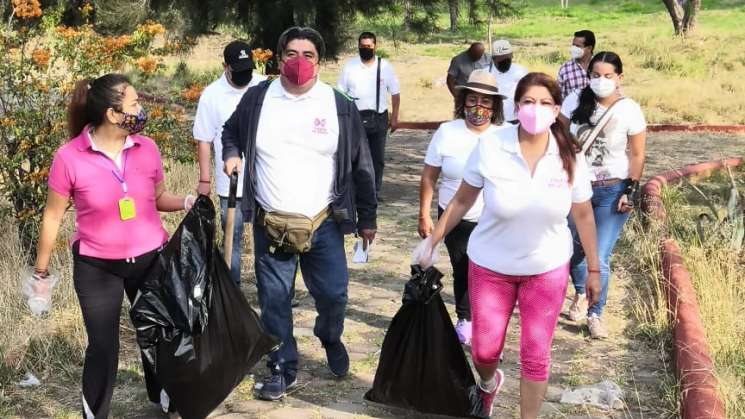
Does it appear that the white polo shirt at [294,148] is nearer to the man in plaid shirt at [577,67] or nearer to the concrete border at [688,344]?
the concrete border at [688,344]

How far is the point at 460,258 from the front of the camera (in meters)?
5.30

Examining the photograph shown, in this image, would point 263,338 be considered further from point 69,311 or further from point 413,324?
point 69,311

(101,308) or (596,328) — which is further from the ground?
(101,308)

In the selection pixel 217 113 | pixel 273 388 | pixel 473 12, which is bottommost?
pixel 273 388

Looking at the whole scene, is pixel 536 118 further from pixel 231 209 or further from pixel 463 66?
pixel 463 66

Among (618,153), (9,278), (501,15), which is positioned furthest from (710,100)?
(9,278)

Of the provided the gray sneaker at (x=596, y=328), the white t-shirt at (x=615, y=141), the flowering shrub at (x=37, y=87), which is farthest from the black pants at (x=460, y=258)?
the flowering shrub at (x=37, y=87)

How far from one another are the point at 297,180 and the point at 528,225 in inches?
46.0

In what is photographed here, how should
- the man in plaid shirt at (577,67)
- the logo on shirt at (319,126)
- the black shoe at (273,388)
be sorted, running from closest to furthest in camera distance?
the logo on shirt at (319,126)
the black shoe at (273,388)
the man in plaid shirt at (577,67)

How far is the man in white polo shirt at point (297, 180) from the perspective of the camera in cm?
441

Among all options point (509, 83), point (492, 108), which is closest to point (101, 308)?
point (492, 108)

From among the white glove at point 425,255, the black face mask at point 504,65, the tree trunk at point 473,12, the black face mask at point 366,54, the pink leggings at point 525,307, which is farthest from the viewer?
the tree trunk at point 473,12

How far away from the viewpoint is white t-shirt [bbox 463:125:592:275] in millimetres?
3875

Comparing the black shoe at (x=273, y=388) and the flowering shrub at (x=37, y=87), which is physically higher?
the flowering shrub at (x=37, y=87)
